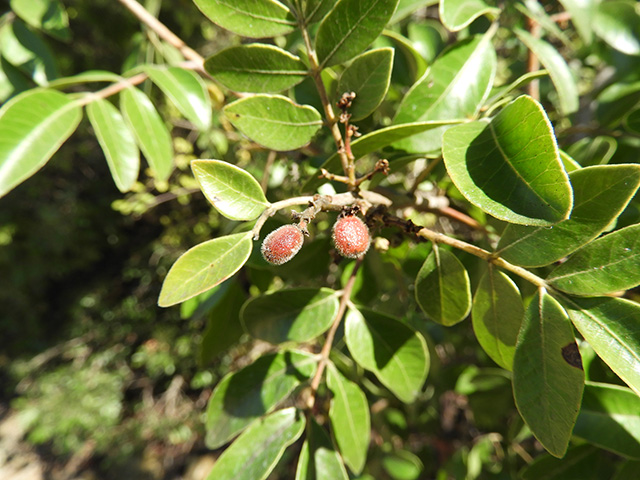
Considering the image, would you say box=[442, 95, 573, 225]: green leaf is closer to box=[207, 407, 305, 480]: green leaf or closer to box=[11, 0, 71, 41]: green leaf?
box=[207, 407, 305, 480]: green leaf

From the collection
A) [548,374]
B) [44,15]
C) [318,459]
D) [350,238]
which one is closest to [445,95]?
[350,238]

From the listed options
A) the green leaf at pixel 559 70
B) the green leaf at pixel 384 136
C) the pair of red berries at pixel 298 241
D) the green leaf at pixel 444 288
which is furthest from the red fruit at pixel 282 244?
the green leaf at pixel 559 70

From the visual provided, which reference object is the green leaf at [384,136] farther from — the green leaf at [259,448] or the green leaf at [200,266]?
the green leaf at [259,448]

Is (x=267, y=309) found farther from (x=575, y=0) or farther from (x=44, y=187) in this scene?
(x=44, y=187)

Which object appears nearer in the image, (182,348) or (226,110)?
(226,110)

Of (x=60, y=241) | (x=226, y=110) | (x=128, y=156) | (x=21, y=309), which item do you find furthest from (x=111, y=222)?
(x=226, y=110)

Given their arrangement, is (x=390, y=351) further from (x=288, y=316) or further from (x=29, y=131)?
(x=29, y=131)
